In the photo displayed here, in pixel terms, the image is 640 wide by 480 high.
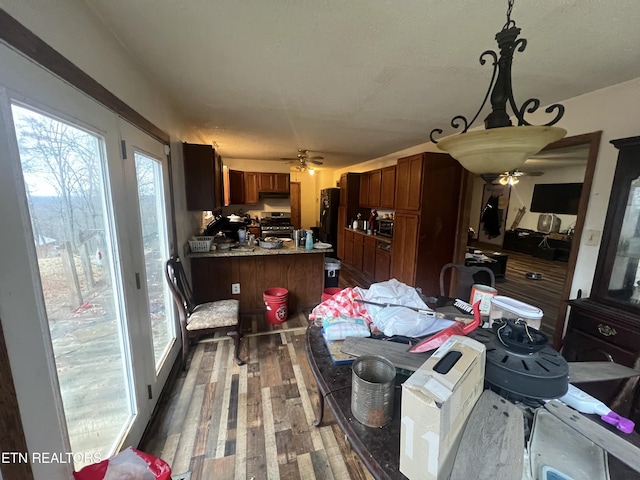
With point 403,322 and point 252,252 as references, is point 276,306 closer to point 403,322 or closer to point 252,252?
point 252,252

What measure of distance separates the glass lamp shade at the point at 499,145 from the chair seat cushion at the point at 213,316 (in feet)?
7.16

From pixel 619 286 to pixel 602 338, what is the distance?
0.38m

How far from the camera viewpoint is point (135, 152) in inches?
64.6

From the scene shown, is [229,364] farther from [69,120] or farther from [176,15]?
[176,15]

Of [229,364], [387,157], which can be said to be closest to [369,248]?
[387,157]

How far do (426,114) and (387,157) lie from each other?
2.39 meters

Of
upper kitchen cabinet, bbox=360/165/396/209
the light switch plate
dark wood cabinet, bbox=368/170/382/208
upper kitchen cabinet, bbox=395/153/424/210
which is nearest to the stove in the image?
upper kitchen cabinet, bbox=360/165/396/209

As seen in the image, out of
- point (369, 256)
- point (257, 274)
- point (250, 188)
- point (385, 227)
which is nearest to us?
point (257, 274)

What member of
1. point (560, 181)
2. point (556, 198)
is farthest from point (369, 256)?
point (560, 181)

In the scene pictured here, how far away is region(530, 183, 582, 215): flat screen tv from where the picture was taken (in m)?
6.45

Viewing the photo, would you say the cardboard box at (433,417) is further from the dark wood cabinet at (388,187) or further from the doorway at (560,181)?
the dark wood cabinet at (388,187)

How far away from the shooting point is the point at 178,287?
2268 millimetres

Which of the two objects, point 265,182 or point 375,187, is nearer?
point 375,187

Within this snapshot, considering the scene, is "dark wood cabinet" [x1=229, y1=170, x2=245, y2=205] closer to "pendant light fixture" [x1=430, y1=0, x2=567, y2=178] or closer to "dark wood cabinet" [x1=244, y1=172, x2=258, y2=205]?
"dark wood cabinet" [x1=244, y1=172, x2=258, y2=205]
